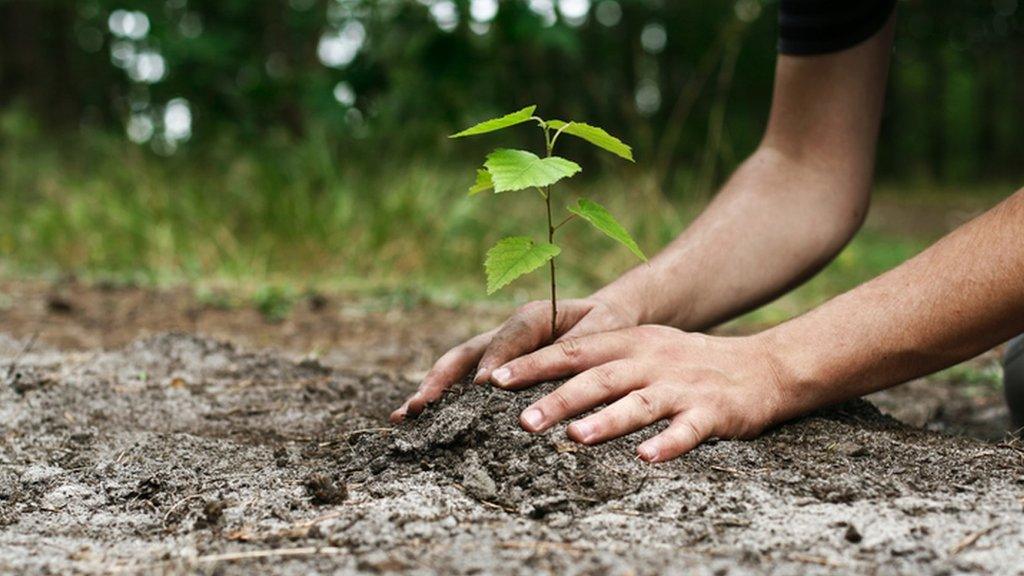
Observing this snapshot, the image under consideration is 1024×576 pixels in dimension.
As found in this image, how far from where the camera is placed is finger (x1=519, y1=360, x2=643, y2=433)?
5.08 ft

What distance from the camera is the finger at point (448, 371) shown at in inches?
69.7

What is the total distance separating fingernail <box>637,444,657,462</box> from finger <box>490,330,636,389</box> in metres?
0.18

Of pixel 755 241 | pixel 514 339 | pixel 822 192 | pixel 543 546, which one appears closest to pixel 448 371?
pixel 514 339

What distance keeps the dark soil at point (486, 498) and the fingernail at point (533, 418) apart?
28 millimetres

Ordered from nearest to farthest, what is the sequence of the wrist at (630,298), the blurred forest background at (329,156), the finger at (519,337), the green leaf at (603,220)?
the green leaf at (603,220)
the finger at (519,337)
the wrist at (630,298)
the blurred forest background at (329,156)

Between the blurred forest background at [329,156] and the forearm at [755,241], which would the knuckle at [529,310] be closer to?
the forearm at [755,241]

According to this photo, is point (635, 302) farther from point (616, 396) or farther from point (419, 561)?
point (419, 561)

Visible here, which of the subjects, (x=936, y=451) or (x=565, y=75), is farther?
(x=565, y=75)

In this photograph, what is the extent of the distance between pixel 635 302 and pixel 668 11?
542 inches

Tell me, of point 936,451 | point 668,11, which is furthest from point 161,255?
point 668,11

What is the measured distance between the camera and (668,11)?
14.8 metres

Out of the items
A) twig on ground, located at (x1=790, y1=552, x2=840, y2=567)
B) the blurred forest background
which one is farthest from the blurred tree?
twig on ground, located at (x1=790, y1=552, x2=840, y2=567)

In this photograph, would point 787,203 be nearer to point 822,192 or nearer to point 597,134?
point 822,192

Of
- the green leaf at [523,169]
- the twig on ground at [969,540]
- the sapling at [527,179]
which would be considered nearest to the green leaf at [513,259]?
the sapling at [527,179]
